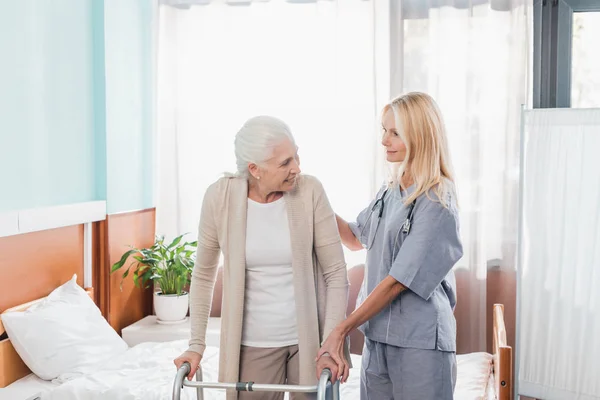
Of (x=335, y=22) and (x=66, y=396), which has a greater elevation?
(x=335, y=22)

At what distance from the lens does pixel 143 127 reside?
407 cm

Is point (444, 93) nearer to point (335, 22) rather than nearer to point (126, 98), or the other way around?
point (335, 22)

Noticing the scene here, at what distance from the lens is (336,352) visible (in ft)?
6.37

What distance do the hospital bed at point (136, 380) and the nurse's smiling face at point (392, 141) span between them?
83 cm

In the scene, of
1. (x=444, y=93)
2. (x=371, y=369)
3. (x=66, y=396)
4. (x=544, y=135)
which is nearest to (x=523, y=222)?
(x=544, y=135)

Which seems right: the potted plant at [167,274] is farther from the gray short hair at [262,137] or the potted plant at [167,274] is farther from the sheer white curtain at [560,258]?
the gray short hair at [262,137]

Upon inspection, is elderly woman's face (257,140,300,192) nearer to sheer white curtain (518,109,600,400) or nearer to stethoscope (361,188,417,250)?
stethoscope (361,188,417,250)

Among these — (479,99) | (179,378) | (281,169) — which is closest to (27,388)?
(179,378)

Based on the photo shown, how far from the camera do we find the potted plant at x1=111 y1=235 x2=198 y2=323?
12.5 feet

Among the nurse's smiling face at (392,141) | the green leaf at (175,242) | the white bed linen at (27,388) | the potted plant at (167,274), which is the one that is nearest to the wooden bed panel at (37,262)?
the white bed linen at (27,388)

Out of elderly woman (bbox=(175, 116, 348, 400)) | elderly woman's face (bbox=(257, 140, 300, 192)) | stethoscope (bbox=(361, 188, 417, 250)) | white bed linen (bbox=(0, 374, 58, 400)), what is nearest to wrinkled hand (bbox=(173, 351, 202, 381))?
elderly woman (bbox=(175, 116, 348, 400))

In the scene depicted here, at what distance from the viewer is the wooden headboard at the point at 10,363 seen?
2865 millimetres

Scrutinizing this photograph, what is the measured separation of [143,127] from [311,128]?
93 centimetres

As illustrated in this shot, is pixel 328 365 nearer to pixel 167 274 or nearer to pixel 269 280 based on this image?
pixel 269 280
